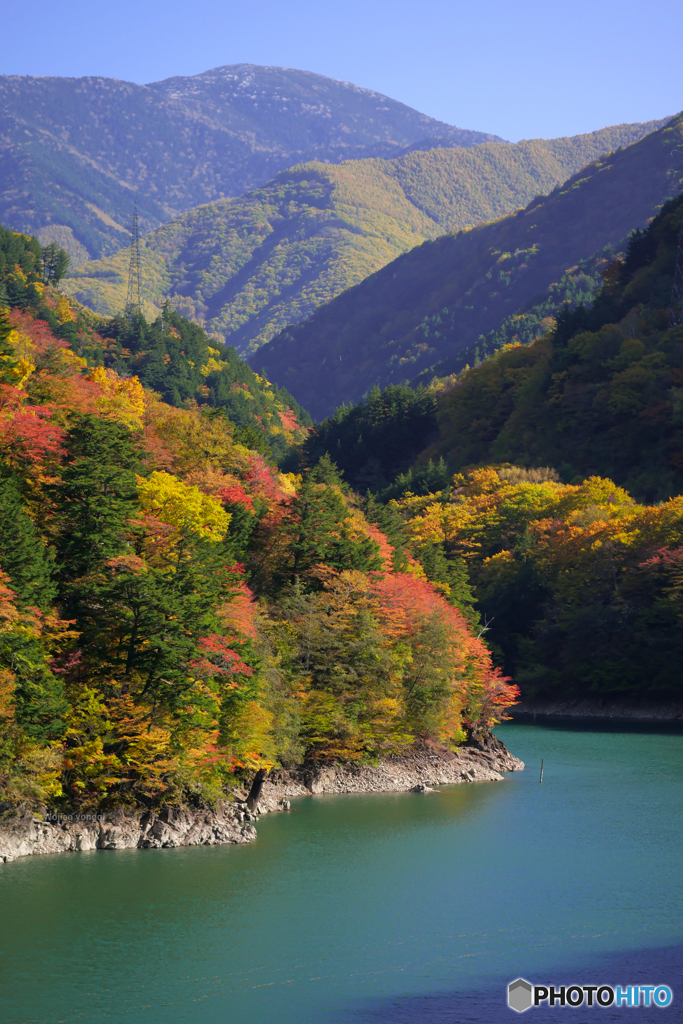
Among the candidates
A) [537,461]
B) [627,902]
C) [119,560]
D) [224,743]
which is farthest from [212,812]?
[537,461]

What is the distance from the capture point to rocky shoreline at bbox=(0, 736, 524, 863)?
31.9 metres

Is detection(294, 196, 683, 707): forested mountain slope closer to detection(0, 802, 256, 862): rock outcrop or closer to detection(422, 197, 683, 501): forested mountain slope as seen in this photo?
detection(422, 197, 683, 501): forested mountain slope

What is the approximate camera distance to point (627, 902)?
3067 cm

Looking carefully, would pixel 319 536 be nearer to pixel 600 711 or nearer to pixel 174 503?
pixel 174 503

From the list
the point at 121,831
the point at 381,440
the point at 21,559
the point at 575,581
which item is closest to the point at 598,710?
the point at 575,581

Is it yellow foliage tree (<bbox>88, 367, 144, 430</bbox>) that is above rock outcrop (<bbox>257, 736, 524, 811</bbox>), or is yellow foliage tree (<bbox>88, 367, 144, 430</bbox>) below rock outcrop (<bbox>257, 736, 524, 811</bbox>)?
above

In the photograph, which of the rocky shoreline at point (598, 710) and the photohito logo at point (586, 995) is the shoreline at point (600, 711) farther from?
the photohito logo at point (586, 995)

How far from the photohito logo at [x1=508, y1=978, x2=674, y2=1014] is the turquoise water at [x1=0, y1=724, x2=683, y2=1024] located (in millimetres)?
481

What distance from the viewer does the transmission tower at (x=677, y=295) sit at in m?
111

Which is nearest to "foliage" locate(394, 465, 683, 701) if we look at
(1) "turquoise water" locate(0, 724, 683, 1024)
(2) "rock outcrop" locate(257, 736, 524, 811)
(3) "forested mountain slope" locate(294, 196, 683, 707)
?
(3) "forested mountain slope" locate(294, 196, 683, 707)

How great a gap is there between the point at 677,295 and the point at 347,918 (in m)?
99.2

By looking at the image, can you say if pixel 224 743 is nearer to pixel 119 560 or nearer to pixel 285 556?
pixel 119 560

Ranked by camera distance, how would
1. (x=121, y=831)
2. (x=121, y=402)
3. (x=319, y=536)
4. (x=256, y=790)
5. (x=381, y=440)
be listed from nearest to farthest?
1. (x=121, y=831)
2. (x=256, y=790)
3. (x=319, y=536)
4. (x=121, y=402)
5. (x=381, y=440)

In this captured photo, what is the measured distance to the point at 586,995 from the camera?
22953 mm
